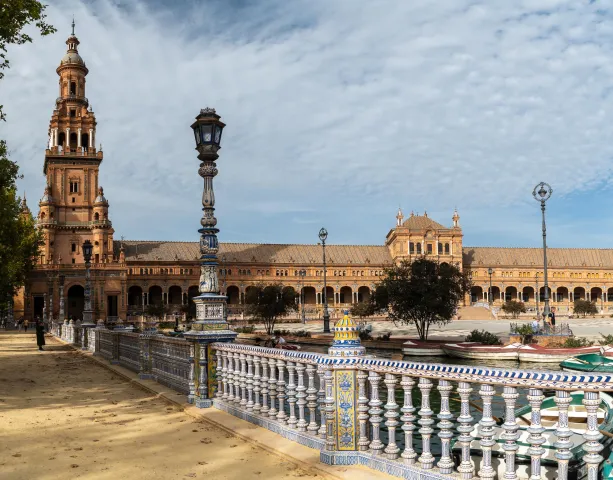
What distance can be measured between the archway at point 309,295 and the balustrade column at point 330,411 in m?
93.4

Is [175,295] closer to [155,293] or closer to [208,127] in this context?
[155,293]

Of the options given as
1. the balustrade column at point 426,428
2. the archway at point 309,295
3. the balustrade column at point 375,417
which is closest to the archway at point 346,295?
the archway at point 309,295

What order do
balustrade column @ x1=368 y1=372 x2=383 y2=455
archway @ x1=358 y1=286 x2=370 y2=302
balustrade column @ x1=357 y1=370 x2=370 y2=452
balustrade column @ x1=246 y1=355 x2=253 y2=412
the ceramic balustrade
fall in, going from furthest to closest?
1. archway @ x1=358 y1=286 x2=370 y2=302
2. balustrade column @ x1=246 y1=355 x2=253 y2=412
3. balustrade column @ x1=357 y1=370 x2=370 y2=452
4. balustrade column @ x1=368 y1=372 x2=383 y2=455
5. the ceramic balustrade

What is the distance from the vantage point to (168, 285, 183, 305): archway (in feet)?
308

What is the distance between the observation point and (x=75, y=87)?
82938mm

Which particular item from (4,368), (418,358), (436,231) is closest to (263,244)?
(436,231)

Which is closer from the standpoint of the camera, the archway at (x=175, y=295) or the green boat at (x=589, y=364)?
the green boat at (x=589, y=364)

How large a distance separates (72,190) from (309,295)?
135ft

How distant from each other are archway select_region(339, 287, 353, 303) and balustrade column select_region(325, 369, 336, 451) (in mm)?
95846

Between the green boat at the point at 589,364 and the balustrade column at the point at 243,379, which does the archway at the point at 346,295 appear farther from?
the green boat at the point at 589,364

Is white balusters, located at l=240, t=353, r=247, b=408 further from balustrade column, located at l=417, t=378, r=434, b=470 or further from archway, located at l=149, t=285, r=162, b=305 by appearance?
archway, located at l=149, t=285, r=162, b=305

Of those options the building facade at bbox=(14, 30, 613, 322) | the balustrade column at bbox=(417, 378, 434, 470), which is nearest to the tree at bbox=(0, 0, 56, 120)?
the balustrade column at bbox=(417, 378, 434, 470)

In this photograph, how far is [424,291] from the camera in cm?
3216

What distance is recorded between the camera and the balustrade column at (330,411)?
6129 mm
